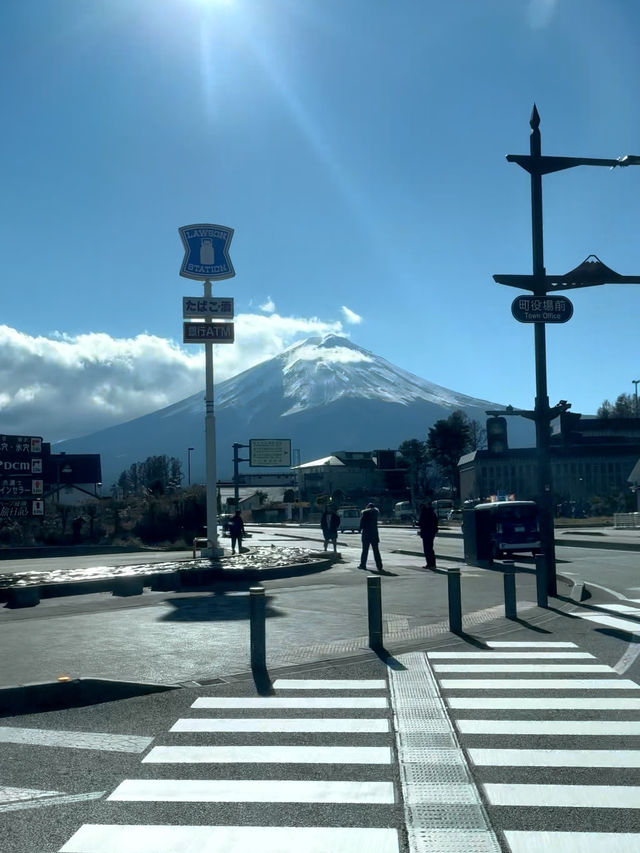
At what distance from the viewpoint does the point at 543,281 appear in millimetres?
15922

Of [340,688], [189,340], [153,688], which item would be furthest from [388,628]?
[189,340]

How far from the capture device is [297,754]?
20.7 ft

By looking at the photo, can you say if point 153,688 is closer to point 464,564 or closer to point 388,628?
point 388,628

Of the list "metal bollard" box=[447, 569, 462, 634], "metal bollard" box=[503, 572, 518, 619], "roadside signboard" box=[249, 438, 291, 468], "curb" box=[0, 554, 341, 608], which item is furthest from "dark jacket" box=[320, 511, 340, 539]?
"roadside signboard" box=[249, 438, 291, 468]

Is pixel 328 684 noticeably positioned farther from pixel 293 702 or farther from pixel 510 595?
pixel 510 595

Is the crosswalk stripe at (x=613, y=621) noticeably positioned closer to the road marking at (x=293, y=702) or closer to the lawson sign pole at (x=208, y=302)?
the road marking at (x=293, y=702)

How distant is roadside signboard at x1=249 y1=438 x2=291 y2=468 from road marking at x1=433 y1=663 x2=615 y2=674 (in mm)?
75799

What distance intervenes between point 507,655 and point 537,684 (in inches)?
59.8

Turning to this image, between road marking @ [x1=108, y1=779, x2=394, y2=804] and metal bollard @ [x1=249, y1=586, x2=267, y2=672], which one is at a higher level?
metal bollard @ [x1=249, y1=586, x2=267, y2=672]

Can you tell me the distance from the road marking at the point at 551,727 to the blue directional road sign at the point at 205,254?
65.7 ft

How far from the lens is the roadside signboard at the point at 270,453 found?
85812 millimetres

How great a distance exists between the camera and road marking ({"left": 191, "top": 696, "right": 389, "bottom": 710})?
777 centimetres

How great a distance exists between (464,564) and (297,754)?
19.0m

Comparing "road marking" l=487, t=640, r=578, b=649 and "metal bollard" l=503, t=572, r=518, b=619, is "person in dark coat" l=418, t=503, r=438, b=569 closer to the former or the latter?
"metal bollard" l=503, t=572, r=518, b=619
